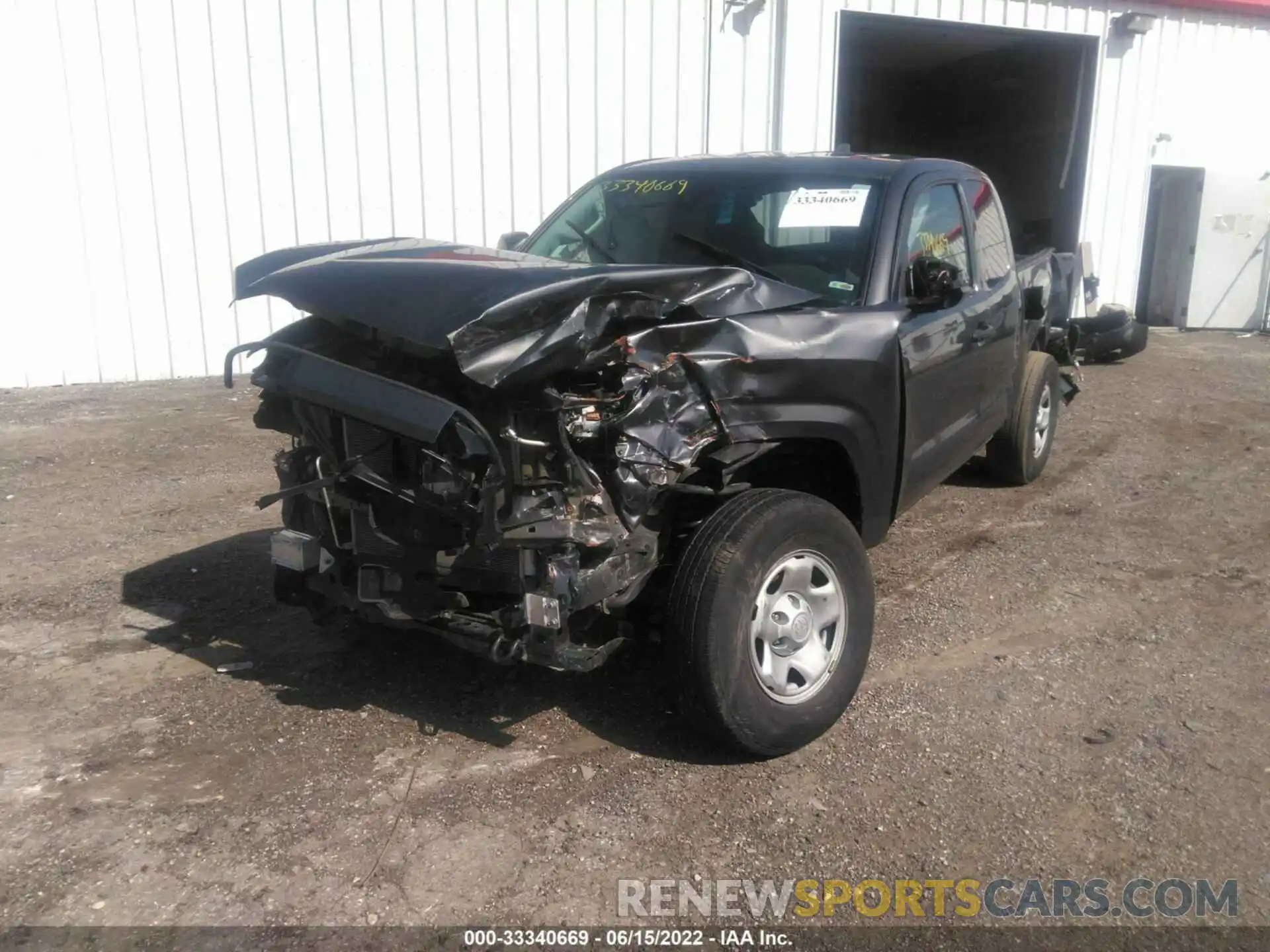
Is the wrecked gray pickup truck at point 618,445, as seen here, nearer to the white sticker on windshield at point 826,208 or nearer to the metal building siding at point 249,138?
the white sticker on windshield at point 826,208

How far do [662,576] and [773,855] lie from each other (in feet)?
3.08

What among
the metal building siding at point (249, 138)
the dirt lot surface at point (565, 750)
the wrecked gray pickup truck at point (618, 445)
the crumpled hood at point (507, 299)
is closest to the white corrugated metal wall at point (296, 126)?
the metal building siding at point (249, 138)

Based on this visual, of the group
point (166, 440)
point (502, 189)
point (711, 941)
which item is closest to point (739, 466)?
point (711, 941)

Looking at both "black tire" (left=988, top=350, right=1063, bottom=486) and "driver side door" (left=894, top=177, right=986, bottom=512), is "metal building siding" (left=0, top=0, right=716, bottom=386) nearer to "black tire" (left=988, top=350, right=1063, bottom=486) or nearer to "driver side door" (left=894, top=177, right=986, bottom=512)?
"black tire" (left=988, top=350, right=1063, bottom=486)

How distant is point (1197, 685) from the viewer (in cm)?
402

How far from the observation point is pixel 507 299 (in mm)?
2943

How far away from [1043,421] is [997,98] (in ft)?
35.2

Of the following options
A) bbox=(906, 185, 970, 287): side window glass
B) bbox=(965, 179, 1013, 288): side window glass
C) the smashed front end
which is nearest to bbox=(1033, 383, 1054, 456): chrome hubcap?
bbox=(965, 179, 1013, 288): side window glass

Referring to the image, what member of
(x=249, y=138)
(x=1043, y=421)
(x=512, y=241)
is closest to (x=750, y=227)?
(x=512, y=241)

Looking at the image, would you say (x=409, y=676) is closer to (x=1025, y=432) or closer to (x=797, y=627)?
(x=797, y=627)

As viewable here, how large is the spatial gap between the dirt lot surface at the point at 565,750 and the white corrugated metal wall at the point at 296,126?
14.6 feet

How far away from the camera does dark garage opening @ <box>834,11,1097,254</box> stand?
43.1ft

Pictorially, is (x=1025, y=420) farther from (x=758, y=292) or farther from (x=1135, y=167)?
(x=1135, y=167)

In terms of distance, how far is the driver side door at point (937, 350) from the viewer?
4156 millimetres
